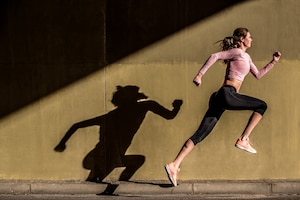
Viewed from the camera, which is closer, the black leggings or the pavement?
the black leggings

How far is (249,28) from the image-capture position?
348 inches

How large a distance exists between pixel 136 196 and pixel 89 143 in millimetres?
1103

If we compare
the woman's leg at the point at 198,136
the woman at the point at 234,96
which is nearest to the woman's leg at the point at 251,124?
the woman at the point at 234,96

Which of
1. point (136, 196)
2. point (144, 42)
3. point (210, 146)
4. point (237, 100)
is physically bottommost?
point (136, 196)

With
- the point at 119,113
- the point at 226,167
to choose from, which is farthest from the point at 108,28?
the point at 226,167

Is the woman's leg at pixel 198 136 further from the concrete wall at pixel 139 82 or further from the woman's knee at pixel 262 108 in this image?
the woman's knee at pixel 262 108

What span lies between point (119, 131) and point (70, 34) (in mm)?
1678

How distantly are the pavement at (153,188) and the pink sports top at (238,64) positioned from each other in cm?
171

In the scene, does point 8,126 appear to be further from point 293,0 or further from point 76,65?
point 293,0

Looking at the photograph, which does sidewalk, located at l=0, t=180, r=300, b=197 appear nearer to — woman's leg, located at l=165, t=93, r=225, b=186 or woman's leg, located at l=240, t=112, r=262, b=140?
woman's leg, located at l=165, t=93, r=225, b=186

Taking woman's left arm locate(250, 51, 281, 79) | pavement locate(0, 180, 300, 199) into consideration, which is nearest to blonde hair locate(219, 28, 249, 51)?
woman's left arm locate(250, 51, 281, 79)

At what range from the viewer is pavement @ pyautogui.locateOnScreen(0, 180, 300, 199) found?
345 inches

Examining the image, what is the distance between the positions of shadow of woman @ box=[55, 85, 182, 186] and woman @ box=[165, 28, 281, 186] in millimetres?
660

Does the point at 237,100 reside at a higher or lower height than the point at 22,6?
lower
